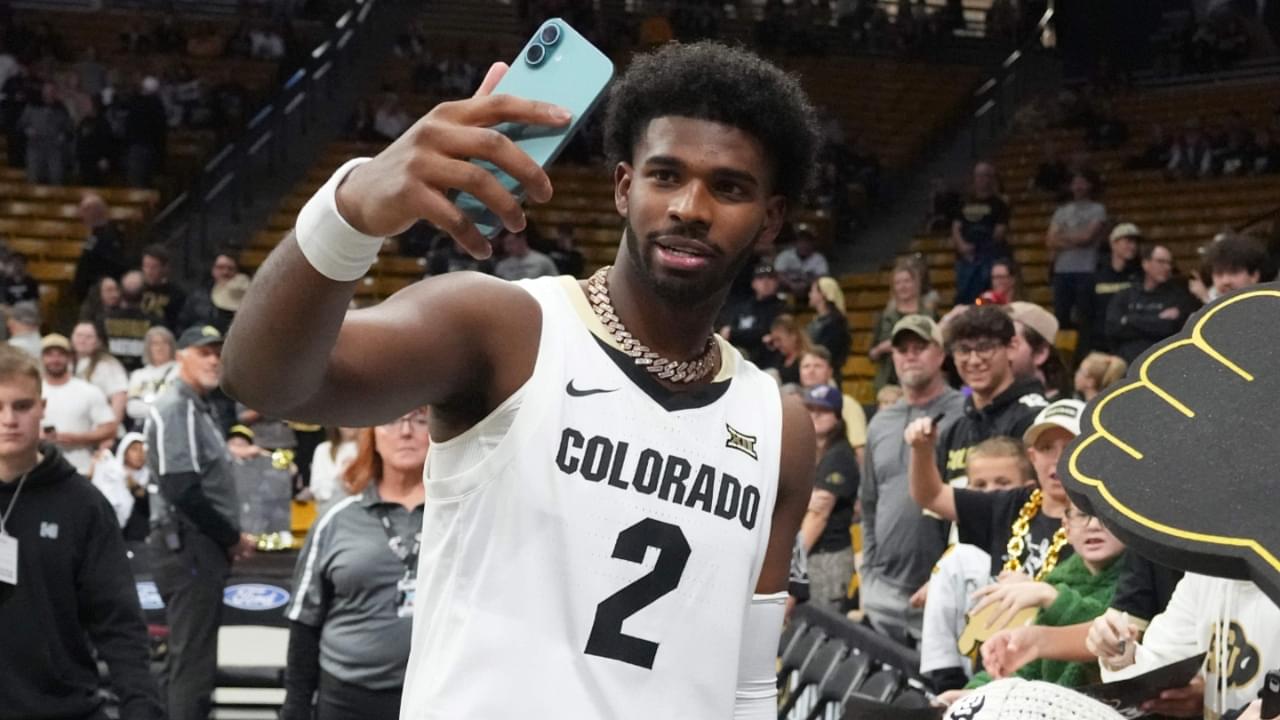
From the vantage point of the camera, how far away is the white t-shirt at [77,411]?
11.0 meters

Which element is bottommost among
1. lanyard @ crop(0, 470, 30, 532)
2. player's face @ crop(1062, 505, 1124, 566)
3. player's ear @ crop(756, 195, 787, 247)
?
lanyard @ crop(0, 470, 30, 532)

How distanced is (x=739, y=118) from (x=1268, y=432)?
0.92 metres

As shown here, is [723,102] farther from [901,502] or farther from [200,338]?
[200,338]

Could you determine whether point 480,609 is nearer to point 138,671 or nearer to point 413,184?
point 413,184

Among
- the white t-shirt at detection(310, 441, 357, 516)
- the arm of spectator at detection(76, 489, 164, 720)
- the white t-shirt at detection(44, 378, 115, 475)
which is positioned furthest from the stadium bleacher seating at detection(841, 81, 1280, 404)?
the arm of spectator at detection(76, 489, 164, 720)

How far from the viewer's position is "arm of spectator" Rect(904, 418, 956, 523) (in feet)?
18.2

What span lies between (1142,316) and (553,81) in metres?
8.85

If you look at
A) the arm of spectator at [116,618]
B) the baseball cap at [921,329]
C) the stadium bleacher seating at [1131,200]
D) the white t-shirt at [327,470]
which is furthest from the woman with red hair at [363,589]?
the stadium bleacher seating at [1131,200]

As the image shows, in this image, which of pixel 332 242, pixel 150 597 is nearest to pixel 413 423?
pixel 332 242

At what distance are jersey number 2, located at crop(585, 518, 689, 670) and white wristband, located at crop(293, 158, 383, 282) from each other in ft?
2.12

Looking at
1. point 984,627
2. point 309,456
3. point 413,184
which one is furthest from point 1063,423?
point 309,456

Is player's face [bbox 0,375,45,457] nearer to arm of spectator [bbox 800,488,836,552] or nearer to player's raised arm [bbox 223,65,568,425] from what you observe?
player's raised arm [bbox 223,65,568,425]

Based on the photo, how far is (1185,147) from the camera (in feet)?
56.4

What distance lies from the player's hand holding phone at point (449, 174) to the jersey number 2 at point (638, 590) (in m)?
0.64
